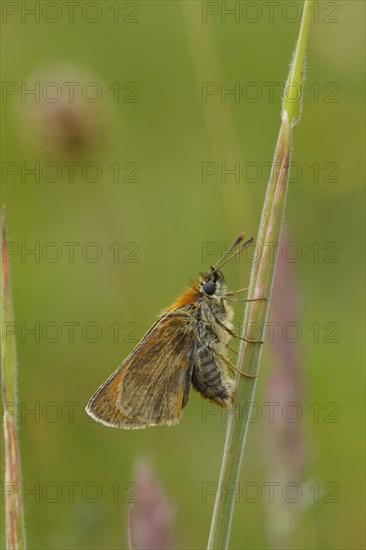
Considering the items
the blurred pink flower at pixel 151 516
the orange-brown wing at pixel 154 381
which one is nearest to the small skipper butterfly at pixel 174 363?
the orange-brown wing at pixel 154 381

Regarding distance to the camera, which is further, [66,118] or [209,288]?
[66,118]

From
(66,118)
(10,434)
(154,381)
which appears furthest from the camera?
(66,118)

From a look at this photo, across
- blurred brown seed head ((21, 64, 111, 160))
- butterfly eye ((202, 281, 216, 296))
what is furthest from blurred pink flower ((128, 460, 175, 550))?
blurred brown seed head ((21, 64, 111, 160))

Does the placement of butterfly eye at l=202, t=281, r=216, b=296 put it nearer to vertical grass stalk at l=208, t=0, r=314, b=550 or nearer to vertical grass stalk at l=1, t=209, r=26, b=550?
vertical grass stalk at l=208, t=0, r=314, b=550

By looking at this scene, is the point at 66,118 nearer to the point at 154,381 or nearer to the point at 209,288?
the point at 209,288

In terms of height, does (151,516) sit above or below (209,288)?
below

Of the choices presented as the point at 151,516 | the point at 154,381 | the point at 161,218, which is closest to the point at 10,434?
the point at 151,516

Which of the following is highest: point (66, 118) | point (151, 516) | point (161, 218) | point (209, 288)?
point (66, 118)

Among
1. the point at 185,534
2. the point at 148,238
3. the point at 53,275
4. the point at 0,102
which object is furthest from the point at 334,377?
the point at 0,102
